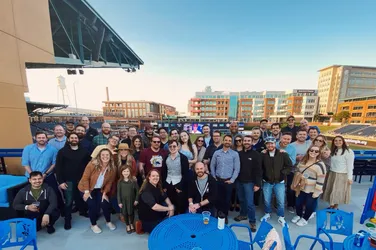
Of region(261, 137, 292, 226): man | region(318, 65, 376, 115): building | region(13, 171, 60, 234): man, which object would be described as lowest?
region(13, 171, 60, 234): man

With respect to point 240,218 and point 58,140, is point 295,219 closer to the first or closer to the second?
point 240,218

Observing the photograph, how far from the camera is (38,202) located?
2.59 meters

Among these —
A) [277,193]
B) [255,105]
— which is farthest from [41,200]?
[255,105]

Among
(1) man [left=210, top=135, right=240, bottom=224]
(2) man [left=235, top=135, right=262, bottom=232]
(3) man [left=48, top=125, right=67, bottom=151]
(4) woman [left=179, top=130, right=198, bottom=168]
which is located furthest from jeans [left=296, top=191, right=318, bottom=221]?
(3) man [left=48, top=125, right=67, bottom=151]

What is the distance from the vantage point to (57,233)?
8.92ft

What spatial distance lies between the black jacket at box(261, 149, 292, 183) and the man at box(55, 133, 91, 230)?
3506 mm

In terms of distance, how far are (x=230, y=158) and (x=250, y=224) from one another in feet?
4.42

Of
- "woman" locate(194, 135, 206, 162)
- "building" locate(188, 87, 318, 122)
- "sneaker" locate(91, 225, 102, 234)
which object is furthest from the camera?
"building" locate(188, 87, 318, 122)

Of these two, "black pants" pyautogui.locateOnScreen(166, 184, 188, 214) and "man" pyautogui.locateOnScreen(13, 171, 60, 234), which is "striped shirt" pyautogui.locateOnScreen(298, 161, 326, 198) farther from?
"man" pyautogui.locateOnScreen(13, 171, 60, 234)

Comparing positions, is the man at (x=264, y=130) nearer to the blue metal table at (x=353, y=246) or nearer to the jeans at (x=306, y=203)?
the jeans at (x=306, y=203)

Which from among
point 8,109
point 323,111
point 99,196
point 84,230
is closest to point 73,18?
point 8,109

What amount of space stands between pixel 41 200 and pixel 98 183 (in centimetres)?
94

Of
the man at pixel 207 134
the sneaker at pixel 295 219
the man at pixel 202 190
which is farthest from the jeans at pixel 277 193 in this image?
the man at pixel 207 134

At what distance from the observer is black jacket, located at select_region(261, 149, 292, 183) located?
283cm
